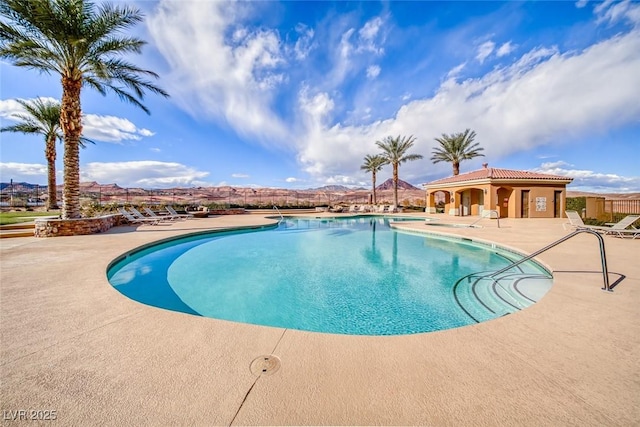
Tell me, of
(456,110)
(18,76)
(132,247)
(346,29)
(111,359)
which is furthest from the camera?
(456,110)

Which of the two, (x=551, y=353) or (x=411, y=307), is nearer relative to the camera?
(x=551, y=353)

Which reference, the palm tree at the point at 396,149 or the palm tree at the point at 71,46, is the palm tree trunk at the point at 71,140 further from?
the palm tree at the point at 396,149

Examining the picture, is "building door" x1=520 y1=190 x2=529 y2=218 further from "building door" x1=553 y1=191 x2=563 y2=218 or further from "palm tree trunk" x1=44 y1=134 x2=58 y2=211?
"palm tree trunk" x1=44 y1=134 x2=58 y2=211

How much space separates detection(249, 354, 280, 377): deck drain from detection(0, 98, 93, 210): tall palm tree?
2318cm

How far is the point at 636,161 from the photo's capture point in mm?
21047

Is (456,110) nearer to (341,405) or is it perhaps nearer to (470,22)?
(470,22)

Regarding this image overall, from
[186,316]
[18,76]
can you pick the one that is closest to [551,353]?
[186,316]

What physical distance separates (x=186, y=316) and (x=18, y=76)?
1378 centimetres

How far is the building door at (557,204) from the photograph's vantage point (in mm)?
17141

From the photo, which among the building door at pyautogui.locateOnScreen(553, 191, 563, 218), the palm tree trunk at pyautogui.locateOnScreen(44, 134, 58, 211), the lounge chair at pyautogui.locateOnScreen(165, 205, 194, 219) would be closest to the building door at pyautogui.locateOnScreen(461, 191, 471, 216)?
the building door at pyautogui.locateOnScreen(553, 191, 563, 218)

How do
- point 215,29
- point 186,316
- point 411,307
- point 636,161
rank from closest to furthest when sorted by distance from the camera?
point 186,316 < point 411,307 < point 215,29 < point 636,161

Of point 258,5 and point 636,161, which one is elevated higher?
point 258,5

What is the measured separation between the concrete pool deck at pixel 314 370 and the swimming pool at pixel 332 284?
1.31 meters

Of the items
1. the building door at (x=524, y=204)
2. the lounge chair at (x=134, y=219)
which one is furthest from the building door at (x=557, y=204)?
the lounge chair at (x=134, y=219)
